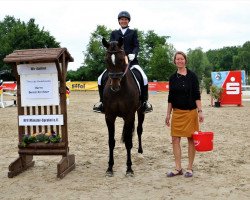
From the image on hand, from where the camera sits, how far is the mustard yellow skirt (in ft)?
20.7

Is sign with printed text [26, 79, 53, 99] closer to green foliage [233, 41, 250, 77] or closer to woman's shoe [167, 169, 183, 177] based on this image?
woman's shoe [167, 169, 183, 177]

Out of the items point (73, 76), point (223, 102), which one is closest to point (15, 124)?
point (223, 102)

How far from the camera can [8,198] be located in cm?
541

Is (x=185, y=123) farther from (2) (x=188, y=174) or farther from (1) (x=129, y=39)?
(1) (x=129, y=39)

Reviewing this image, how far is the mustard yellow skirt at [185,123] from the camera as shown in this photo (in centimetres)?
630

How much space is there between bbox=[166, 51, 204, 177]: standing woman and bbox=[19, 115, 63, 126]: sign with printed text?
2.14 m

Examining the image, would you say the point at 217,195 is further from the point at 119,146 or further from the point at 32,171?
the point at 119,146

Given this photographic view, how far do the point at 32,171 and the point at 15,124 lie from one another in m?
7.37

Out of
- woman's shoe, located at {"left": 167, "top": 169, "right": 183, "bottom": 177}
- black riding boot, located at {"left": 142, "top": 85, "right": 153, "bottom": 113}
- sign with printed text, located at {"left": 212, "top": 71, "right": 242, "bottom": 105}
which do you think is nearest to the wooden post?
black riding boot, located at {"left": 142, "top": 85, "right": 153, "bottom": 113}

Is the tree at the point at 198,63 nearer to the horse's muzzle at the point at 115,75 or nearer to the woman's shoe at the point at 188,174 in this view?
the woman's shoe at the point at 188,174

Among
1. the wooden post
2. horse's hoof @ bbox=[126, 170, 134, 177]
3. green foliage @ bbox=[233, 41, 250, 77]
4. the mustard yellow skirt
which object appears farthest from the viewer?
green foliage @ bbox=[233, 41, 250, 77]

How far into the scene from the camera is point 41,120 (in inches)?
276

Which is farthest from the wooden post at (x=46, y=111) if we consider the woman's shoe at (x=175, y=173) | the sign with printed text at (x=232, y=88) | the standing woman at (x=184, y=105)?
the sign with printed text at (x=232, y=88)

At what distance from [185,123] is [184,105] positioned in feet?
1.01
